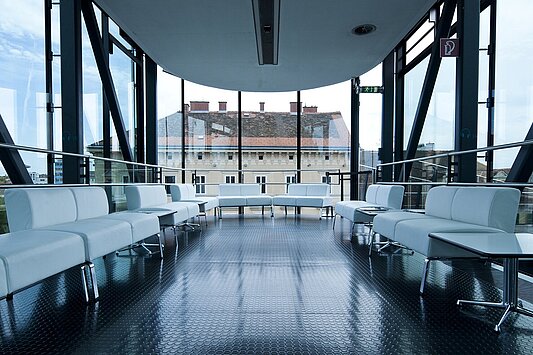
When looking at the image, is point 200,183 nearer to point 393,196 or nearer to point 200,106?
point 200,106

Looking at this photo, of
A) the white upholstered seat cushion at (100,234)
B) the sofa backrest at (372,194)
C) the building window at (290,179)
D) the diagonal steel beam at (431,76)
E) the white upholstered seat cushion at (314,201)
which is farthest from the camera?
the building window at (290,179)

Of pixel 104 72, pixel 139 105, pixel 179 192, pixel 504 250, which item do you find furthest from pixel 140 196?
pixel 504 250

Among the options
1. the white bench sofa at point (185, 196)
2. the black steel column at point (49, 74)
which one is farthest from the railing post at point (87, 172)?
the white bench sofa at point (185, 196)

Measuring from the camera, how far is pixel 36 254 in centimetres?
178

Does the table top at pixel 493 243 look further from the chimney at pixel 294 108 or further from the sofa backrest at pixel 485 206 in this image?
the chimney at pixel 294 108

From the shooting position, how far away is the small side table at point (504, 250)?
5.38 ft

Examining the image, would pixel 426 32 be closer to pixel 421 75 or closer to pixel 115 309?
pixel 421 75

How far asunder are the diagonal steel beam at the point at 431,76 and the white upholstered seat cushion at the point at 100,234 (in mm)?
3875

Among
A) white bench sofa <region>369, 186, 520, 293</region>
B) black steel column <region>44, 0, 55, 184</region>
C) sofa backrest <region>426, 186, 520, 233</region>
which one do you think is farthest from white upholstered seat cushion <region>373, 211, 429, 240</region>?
black steel column <region>44, 0, 55, 184</region>

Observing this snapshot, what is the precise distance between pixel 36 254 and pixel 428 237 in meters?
2.28

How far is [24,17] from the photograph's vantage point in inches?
165

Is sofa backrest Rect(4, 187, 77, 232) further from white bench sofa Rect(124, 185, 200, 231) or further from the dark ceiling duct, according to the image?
the dark ceiling duct

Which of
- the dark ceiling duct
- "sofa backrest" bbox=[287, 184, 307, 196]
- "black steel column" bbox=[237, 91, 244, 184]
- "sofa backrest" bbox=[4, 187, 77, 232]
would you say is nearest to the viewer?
"sofa backrest" bbox=[4, 187, 77, 232]

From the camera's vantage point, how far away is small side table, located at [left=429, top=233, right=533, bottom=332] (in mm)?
1639
